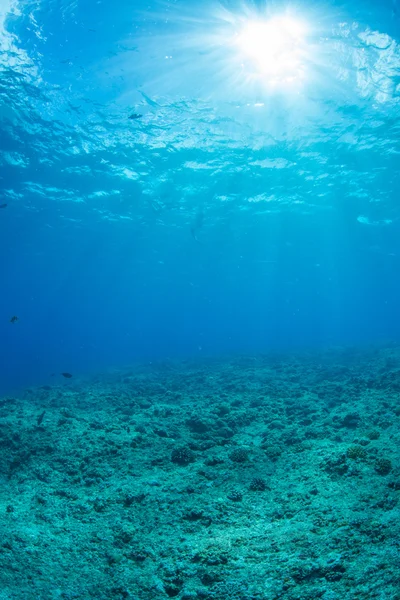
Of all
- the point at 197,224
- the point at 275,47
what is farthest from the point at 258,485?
the point at 197,224

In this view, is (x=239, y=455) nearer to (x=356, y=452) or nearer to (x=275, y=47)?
(x=356, y=452)

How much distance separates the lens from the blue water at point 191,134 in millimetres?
13422

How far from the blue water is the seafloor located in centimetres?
1485

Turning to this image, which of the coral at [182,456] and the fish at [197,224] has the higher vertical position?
the fish at [197,224]

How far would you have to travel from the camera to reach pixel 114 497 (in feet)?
22.5

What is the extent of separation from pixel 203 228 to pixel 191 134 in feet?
61.2

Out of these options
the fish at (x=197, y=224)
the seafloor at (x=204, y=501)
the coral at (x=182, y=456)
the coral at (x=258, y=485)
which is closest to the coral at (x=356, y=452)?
the seafloor at (x=204, y=501)

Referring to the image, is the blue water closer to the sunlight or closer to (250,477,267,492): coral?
the sunlight

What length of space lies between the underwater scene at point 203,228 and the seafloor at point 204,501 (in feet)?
0.13

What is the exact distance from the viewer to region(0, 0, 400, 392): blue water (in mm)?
13422

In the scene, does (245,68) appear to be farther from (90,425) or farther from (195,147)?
(90,425)

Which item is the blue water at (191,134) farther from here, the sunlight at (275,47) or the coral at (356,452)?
the coral at (356,452)

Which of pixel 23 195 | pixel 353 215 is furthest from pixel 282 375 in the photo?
pixel 23 195

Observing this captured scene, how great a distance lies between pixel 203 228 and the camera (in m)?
39.2
